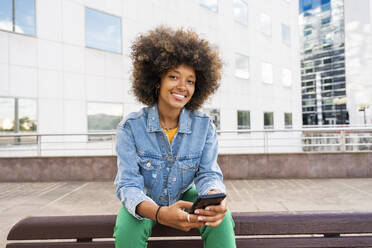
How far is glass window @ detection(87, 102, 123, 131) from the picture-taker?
11.2 metres

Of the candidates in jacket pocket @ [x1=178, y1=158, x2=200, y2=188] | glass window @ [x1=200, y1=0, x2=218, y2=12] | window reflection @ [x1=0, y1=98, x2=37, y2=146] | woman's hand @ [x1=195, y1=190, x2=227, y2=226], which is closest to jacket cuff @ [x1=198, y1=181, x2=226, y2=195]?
jacket pocket @ [x1=178, y1=158, x2=200, y2=188]

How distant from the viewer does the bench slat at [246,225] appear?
1.58m

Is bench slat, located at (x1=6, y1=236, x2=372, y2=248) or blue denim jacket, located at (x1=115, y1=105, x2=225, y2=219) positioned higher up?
blue denim jacket, located at (x1=115, y1=105, x2=225, y2=219)

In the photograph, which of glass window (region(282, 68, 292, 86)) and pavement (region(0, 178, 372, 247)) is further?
glass window (region(282, 68, 292, 86))

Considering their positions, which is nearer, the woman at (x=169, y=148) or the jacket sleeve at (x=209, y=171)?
the woman at (x=169, y=148)

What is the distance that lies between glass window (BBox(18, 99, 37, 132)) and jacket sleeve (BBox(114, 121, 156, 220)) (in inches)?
374

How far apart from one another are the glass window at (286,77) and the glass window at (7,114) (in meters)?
17.3

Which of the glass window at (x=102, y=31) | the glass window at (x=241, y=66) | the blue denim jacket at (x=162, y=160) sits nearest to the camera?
the blue denim jacket at (x=162, y=160)

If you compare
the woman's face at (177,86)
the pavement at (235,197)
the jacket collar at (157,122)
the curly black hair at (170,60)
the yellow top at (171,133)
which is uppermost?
the curly black hair at (170,60)

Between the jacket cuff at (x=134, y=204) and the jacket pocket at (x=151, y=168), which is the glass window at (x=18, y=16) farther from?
the jacket cuff at (x=134, y=204)

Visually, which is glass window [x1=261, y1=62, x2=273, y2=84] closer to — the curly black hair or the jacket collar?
the curly black hair

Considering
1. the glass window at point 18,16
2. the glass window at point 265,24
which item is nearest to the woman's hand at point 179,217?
the glass window at point 18,16

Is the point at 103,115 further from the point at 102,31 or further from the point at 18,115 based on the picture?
the point at 102,31

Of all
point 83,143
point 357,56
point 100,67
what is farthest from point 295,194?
point 357,56
